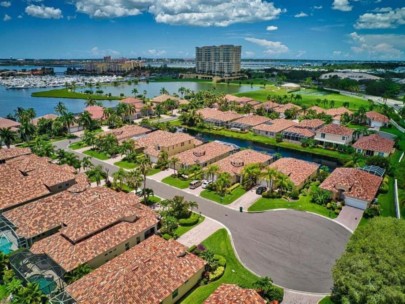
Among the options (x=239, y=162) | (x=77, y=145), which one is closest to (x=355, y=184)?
(x=239, y=162)

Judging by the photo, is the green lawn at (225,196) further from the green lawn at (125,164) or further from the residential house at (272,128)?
the residential house at (272,128)

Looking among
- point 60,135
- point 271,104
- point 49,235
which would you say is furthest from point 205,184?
point 271,104

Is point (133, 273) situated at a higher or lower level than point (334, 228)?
higher

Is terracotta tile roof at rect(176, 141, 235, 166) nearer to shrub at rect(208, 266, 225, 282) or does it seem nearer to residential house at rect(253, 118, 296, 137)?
residential house at rect(253, 118, 296, 137)

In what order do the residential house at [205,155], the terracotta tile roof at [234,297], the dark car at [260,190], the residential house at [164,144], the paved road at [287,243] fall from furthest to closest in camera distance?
the residential house at [164,144] → the residential house at [205,155] → the dark car at [260,190] → the paved road at [287,243] → the terracotta tile roof at [234,297]

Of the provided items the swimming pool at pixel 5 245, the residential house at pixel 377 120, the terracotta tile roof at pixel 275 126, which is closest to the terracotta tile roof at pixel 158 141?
the terracotta tile roof at pixel 275 126

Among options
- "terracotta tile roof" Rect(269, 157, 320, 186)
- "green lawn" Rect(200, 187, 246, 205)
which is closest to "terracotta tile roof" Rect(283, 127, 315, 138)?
"terracotta tile roof" Rect(269, 157, 320, 186)

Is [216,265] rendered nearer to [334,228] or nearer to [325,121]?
[334,228]
